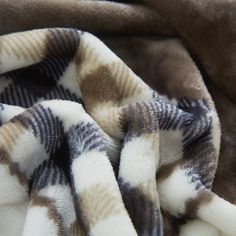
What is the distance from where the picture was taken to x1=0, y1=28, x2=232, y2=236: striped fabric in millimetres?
588

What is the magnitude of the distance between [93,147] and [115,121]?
0.06 metres

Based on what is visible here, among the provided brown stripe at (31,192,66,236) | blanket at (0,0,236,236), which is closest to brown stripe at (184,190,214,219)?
blanket at (0,0,236,236)

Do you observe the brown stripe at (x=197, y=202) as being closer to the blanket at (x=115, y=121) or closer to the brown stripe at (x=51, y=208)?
the blanket at (x=115, y=121)

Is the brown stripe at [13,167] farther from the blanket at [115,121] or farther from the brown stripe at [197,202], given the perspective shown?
the brown stripe at [197,202]

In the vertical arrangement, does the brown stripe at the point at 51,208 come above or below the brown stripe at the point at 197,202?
below

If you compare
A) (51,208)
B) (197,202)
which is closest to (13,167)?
(51,208)

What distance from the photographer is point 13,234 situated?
0.59 meters

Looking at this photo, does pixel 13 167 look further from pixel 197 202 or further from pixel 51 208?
pixel 197 202

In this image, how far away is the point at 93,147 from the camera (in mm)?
613

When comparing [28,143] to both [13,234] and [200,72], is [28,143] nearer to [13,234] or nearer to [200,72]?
[13,234]

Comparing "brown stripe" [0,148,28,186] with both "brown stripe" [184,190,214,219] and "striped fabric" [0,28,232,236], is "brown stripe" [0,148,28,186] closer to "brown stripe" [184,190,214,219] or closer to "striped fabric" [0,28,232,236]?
"striped fabric" [0,28,232,236]

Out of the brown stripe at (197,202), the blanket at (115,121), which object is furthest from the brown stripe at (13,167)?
the brown stripe at (197,202)

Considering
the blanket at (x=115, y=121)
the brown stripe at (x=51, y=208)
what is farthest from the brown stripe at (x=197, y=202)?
the brown stripe at (x=51, y=208)

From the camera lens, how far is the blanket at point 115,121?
59 cm
